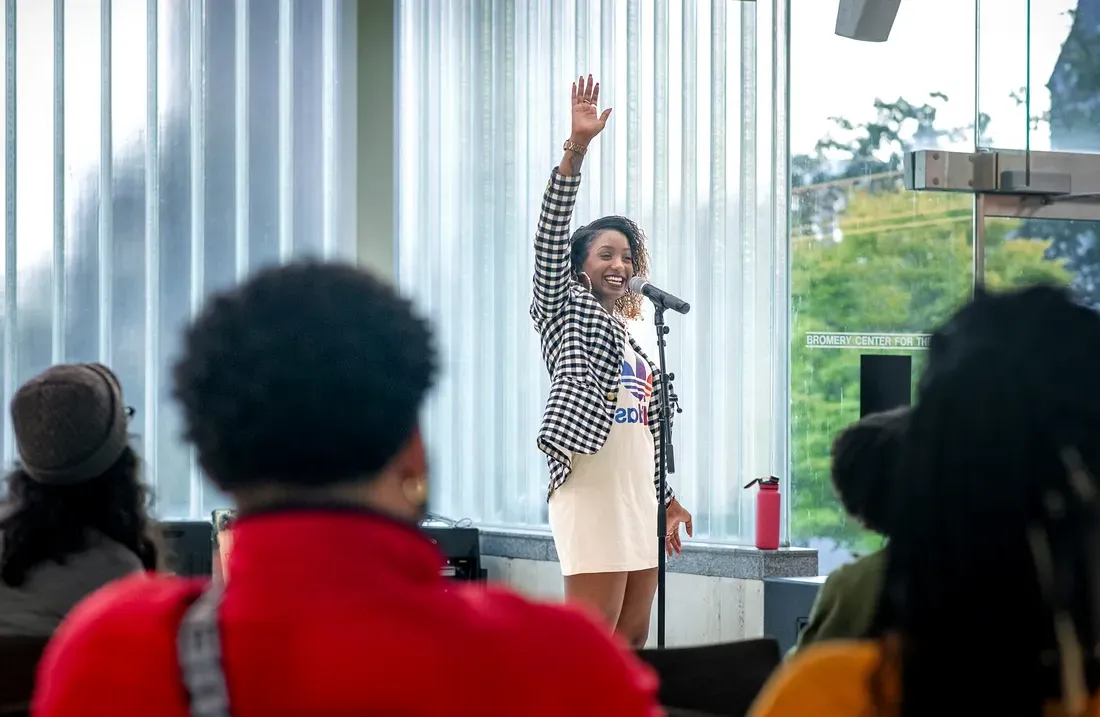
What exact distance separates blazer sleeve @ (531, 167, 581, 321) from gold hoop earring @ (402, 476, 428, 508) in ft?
8.93

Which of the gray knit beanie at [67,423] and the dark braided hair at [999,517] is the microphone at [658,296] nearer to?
the gray knit beanie at [67,423]

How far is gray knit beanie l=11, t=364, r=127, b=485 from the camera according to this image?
1.77 m

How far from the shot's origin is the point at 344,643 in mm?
814

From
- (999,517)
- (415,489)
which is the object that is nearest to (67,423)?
(415,489)

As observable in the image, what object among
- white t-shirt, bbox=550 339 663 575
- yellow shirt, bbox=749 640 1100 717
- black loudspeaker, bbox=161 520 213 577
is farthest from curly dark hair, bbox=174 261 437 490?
black loudspeaker, bbox=161 520 213 577

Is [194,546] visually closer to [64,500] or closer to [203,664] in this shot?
[64,500]

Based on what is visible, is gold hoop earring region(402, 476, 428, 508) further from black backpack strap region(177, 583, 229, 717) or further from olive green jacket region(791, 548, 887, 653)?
olive green jacket region(791, 548, 887, 653)

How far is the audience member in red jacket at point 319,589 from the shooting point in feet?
2.68

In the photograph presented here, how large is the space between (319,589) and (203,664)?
0.08 m

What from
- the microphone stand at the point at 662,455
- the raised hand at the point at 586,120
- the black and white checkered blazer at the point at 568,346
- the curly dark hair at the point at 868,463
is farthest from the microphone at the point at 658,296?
the curly dark hair at the point at 868,463

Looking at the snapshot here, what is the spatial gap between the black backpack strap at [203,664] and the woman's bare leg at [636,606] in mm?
3045

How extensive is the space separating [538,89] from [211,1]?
133 centimetres

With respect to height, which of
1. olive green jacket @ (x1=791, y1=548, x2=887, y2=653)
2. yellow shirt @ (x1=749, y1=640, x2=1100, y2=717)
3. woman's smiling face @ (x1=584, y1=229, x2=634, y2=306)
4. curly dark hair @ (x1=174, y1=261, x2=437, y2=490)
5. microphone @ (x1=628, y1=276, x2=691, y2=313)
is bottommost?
olive green jacket @ (x1=791, y1=548, x2=887, y2=653)

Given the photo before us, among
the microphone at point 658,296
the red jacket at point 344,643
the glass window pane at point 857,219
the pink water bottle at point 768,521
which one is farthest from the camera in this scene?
the pink water bottle at point 768,521
